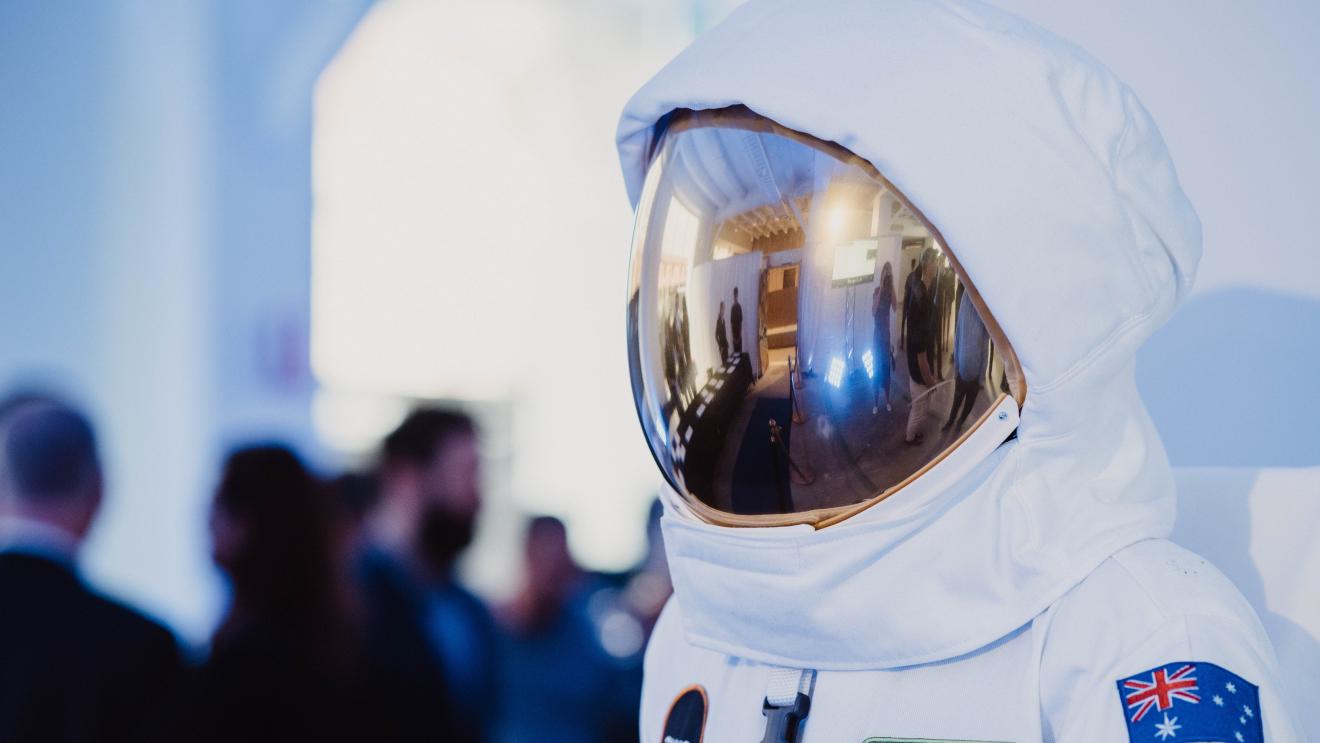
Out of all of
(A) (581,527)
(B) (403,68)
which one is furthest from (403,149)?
(A) (581,527)

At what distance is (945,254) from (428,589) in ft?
6.19

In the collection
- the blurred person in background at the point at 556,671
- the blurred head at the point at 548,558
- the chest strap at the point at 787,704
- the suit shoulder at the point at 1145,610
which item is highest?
the suit shoulder at the point at 1145,610

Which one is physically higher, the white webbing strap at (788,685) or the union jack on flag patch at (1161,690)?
the union jack on flag patch at (1161,690)

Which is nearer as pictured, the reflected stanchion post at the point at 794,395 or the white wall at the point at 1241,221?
the reflected stanchion post at the point at 794,395

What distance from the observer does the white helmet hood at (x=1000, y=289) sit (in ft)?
2.34

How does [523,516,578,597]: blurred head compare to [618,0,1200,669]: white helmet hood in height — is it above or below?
below

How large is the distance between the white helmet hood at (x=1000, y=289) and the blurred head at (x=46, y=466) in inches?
59.0

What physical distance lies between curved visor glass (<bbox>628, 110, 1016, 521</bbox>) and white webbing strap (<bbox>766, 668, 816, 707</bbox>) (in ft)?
0.44

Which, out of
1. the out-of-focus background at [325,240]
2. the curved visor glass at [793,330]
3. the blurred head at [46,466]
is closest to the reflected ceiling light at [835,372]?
the curved visor glass at [793,330]

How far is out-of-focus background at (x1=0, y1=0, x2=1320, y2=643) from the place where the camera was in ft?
13.0

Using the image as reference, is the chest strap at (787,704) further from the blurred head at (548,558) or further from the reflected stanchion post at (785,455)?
the blurred head at (548,558)

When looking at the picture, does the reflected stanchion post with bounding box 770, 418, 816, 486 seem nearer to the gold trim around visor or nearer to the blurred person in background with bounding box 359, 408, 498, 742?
the gold trim around visor

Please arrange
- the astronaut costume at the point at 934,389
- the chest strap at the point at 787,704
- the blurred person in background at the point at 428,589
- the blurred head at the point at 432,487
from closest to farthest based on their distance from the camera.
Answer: the astronaut costume at the point at 934,389 < the chest strap at the point at 787,704 < the blurred person in background at the point at 428,589 < the blurred head at the point at 432,487

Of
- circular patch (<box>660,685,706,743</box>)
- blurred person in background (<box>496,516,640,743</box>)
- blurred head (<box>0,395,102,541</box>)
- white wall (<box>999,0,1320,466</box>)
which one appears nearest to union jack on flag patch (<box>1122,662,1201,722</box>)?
circular patch (<box>660,685,706,743</box>)
